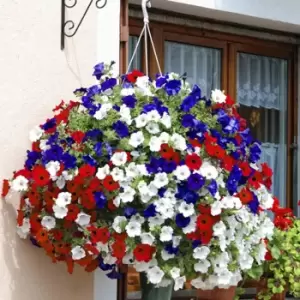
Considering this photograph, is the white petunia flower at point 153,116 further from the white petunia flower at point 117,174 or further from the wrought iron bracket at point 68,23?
the wrought iron bracket at point 68,23

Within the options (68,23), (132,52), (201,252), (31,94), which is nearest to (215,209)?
(201,252)

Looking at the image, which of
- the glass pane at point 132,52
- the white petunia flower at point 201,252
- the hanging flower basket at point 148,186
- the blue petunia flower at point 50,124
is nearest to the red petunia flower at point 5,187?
the hanging flower basket at point 148,186

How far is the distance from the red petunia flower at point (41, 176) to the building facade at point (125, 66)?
28 cm

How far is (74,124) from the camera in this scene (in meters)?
3.30

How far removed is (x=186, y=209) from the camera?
3.06m

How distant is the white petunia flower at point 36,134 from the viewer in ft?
11.1

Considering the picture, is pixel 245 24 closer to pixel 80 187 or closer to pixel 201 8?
pixel 201 8

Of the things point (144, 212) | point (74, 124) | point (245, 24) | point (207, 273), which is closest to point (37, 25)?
point (74, 124)

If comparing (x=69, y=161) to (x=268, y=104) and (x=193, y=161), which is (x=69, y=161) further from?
(x=268, y=104)

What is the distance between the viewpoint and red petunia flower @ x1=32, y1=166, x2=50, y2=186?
10.3 feet

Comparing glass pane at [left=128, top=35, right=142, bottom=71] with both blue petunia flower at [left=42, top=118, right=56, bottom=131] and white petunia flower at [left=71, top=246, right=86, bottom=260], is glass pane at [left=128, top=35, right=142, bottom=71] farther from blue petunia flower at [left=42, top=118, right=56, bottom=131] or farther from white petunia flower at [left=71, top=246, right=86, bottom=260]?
white petunia flower at [left=71, top=246, right=86, bottom=260]

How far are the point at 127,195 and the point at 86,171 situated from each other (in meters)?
0.19

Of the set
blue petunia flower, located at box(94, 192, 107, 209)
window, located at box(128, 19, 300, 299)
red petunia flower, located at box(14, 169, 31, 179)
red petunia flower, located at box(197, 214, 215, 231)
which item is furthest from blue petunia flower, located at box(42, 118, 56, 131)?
window, located at box(128, 19, 300, 299)

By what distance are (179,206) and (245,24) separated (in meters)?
2.11
